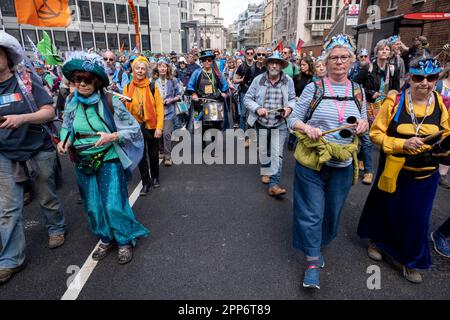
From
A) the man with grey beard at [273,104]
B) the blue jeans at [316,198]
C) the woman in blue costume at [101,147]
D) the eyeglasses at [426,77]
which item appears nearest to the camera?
the eyeglasses at [426,77]

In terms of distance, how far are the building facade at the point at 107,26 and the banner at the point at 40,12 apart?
38961mm

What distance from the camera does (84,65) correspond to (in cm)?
269

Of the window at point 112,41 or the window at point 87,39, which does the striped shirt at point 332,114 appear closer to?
the window at point 87,39

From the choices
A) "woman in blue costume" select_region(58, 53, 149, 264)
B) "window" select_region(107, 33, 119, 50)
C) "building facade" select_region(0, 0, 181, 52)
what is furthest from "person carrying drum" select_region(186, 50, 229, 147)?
"window" select_region(107, 33, 119, 50)

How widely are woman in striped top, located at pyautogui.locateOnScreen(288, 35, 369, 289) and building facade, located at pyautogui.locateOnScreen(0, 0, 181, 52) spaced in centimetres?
4301

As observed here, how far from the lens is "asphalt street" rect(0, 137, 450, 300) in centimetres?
266

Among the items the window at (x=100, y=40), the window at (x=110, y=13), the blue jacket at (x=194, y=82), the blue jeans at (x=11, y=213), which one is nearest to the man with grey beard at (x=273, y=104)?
the blue jacket at (x=194, y=82)

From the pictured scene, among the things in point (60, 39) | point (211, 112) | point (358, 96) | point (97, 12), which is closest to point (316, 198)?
point (358, 96)

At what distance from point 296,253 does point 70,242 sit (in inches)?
101

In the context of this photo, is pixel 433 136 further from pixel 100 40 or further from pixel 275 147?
pixel 100 40

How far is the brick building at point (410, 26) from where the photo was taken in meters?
11.9

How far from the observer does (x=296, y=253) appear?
10.6 feet
